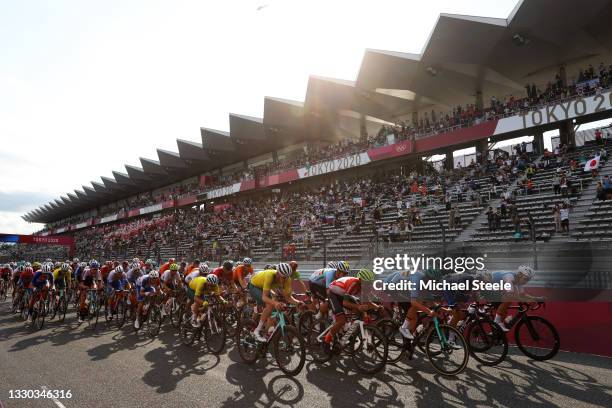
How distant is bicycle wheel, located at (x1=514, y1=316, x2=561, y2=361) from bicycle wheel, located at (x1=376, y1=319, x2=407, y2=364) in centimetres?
196

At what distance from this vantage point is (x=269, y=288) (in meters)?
6.30

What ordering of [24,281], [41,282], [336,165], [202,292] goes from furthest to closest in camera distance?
[336,165] < [24,281] < [41,282] < [202,292]

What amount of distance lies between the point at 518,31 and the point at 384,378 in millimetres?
21056

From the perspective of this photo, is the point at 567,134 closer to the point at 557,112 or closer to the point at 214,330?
the point at 557,112

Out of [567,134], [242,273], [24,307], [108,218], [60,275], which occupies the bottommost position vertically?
[24,307]

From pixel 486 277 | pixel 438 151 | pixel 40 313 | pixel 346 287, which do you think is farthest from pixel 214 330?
pixel 438 151

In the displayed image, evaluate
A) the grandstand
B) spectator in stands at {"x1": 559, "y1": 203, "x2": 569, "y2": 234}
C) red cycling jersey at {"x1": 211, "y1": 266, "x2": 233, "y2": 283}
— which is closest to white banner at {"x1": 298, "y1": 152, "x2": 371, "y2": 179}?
the grandstand

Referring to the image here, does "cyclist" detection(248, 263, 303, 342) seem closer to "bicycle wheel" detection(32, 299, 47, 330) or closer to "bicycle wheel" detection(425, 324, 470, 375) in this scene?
"bicycle wheel" detection(425, 324, 470, 375)

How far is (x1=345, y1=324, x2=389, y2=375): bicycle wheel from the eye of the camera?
571 cm

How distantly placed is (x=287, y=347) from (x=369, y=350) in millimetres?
1265

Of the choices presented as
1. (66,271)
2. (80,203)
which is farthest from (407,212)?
(80,203)

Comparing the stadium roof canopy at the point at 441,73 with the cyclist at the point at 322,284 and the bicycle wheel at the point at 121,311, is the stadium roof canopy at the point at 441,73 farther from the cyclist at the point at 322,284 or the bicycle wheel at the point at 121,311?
the bicycle wheel at the point at 121,311

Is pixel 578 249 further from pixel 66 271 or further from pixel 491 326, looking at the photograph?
pixel 66 271

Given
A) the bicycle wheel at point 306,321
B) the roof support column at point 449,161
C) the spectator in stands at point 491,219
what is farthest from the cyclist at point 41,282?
the roof support column at point 449,161
